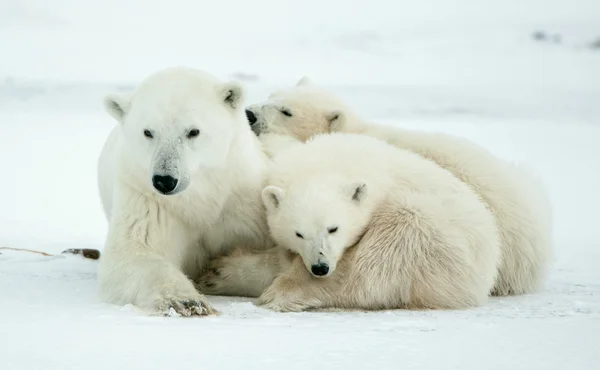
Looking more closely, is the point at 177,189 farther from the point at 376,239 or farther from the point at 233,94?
the point at 376,239

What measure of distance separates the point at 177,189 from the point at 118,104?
0.70 m

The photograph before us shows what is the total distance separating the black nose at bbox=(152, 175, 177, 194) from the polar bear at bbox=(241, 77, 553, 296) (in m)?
1.50

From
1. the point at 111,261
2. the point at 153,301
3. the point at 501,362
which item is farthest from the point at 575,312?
the point at 111,261

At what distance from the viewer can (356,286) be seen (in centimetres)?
432

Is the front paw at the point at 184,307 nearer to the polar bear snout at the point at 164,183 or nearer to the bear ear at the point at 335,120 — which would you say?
the polar bear snout at the point at 164,183

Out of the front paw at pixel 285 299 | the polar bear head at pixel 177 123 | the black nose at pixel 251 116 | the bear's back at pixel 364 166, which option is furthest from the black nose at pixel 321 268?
the black nose at pixel 251 116

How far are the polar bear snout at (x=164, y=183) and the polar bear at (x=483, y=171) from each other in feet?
4.91

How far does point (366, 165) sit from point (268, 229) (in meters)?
0.63

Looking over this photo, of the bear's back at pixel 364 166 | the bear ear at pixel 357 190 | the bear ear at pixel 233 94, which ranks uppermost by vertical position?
the bear ear at pixel 233 94

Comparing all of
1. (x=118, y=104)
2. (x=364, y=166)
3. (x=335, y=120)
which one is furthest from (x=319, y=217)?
(x=335, y=120)

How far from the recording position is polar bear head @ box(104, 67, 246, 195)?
420cm

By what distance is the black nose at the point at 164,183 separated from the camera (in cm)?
412

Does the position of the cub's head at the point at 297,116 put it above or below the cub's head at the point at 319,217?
above

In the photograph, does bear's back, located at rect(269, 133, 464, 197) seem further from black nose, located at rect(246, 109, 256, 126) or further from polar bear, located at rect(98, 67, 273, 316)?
black nose, located at rect(246, 109, 256, 126)
